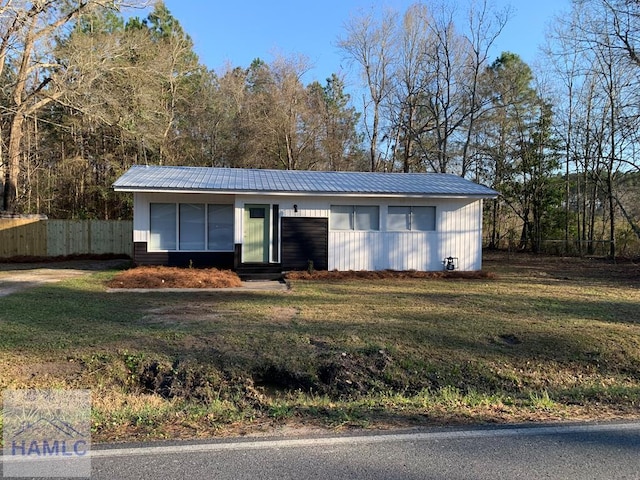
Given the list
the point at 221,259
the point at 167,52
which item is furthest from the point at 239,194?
the point at 167,52

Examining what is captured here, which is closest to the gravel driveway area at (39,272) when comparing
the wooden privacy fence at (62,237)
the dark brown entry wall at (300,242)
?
the wooden privacy fence at (62,237)

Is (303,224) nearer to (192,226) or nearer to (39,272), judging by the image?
(192,226)

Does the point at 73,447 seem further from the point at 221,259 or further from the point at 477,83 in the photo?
the point at 477,83

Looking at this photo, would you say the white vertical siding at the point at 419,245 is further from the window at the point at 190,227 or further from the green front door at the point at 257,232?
the window at the point at 190,227

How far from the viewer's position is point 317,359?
626cm

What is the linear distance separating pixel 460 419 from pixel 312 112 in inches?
1155

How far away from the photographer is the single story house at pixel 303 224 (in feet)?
48.7

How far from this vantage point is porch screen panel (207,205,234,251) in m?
15.6

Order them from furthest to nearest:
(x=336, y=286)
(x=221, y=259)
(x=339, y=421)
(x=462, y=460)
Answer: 1. (x=221, y=259)
2. (x=336, y=286)
3. (x=339, y=421)
4. (x=462, y=460)

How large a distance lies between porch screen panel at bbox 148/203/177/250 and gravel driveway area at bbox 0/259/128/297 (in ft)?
7.89

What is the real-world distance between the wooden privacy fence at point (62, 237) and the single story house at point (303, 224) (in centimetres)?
587

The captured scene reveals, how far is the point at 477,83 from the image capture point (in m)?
29.0

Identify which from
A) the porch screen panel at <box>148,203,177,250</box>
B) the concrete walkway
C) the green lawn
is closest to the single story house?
the porch screen panel at <box>148,203,177,250</box>

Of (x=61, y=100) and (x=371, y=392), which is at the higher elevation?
(x=61, y=100)
